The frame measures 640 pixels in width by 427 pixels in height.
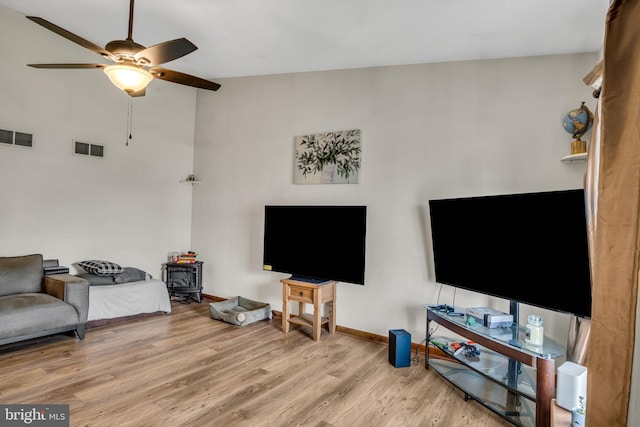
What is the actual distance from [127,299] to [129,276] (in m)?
0.33

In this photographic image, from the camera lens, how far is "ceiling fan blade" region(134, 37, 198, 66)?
2344mm

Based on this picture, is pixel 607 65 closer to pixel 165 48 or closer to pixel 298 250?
Result: pixel 165 48

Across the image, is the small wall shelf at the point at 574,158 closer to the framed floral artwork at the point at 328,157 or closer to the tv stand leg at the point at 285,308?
the framed floral artwork at the point at 328,157

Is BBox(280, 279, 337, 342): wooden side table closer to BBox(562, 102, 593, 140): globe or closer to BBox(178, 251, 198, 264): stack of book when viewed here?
BBox(178, 251, 198, 264): stack of book

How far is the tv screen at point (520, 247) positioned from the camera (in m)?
2.06

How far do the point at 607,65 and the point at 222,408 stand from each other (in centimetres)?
274

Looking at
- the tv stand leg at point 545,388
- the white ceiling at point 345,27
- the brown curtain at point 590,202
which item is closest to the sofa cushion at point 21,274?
the white ceiling at point 345,27

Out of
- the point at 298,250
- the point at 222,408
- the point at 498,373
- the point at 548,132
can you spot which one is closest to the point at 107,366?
the point at 222,408

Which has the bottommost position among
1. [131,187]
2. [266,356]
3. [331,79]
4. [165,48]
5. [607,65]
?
[266,356]

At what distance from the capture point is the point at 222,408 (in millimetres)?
2365

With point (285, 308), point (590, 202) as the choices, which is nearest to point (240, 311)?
point (285, 308)

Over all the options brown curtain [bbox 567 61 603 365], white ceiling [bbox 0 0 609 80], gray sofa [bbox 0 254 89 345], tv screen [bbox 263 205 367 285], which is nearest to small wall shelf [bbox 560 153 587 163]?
brown curtain [bbox 567 61 603 365]

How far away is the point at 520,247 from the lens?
238 cm

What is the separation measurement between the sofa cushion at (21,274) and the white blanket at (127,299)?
1.65 feet
